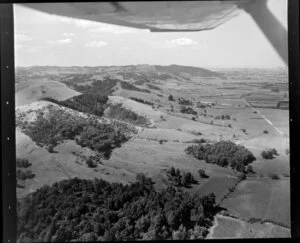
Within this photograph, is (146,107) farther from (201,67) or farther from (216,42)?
(216,42)

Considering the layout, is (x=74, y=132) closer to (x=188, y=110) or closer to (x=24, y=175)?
(x=24, y=175)

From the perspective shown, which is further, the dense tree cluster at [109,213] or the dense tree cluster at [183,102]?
the dense tree cluster at [183,102]

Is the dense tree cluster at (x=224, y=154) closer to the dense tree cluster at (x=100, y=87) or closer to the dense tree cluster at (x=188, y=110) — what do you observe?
the dense tree cluster at (x=188, y=110)

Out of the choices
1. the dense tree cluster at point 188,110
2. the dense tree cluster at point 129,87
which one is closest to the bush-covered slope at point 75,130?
the dense tree cluster at point 129,87

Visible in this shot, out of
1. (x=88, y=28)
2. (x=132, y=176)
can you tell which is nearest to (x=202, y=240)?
(x=132, y=176)

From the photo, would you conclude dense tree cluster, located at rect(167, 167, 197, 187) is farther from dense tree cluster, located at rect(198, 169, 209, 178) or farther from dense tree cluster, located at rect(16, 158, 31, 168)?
dense tree cluster, located at rect(16, 158, 31, 168)
